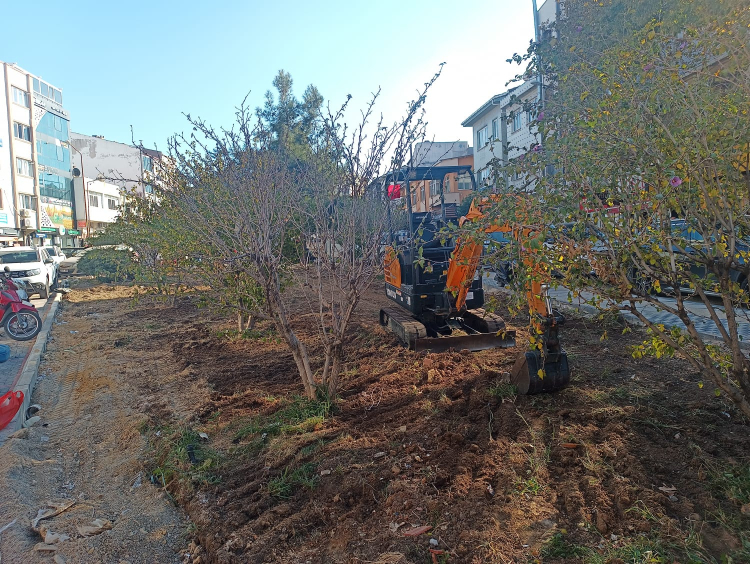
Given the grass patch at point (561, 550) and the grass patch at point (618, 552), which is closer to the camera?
the grass patch at point (618, 552)

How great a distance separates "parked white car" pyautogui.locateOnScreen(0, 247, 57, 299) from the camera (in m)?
16.9

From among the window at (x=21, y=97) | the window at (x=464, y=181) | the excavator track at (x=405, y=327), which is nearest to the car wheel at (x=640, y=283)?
the excavator track at (x=405, y=327)

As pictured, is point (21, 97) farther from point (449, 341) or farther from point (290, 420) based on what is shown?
point (290, 420)

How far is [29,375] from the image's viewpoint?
7895 mm

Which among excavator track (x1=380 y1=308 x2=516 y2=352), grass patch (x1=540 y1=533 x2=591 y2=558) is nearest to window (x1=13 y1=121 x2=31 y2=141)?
excavator track (x1=380 y1=308 x2=516 y2=352)

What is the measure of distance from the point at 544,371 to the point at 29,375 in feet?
23.1

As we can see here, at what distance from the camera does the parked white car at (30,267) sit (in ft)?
55.5

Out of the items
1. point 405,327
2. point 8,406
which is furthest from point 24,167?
point 405,327

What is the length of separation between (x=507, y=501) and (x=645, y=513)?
30.6 inches

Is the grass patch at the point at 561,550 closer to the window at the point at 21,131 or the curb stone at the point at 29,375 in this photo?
the curb stone at the point at 29,375

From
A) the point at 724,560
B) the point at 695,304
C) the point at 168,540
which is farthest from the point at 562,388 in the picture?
the point at 695,304

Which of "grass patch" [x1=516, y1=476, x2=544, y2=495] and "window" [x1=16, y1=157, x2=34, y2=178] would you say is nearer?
"grass patch" [x1=516, y1=476, x2=544, y2=495]

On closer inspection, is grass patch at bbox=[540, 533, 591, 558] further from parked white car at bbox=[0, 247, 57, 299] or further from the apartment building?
the apartment building

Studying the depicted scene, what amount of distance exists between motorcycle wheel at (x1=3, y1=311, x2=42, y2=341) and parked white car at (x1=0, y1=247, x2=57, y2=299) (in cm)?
640
